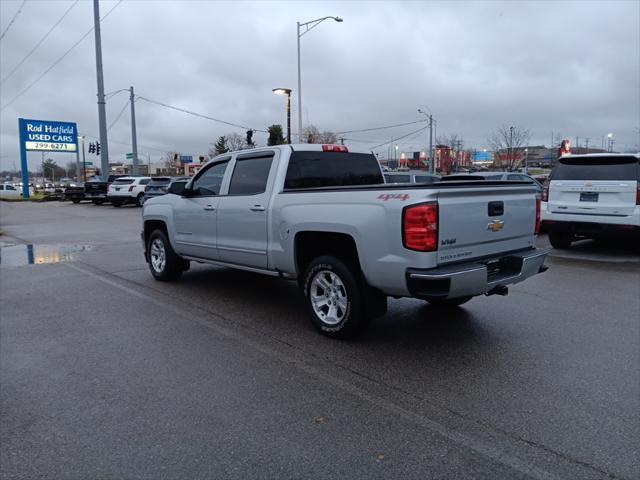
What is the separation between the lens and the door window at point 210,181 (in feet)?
21.9

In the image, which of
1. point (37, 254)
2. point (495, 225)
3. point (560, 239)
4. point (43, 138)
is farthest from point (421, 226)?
point (43, 138)

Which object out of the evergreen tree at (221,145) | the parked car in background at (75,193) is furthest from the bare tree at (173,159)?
the parked car in background at (75,193)

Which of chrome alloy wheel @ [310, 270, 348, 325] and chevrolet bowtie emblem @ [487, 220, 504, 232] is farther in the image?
chrome alloy wheel @ [310, 270, 348, 325]

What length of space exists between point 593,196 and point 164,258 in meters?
7.81

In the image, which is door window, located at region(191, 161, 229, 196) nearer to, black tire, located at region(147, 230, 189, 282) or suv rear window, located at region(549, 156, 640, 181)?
black tire, located at region(147, 230, 189, 282)

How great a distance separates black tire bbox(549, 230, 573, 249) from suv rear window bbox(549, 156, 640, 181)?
1359 mm

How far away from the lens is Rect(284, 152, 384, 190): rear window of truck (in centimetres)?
579

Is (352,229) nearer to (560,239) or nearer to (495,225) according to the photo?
(495,225)

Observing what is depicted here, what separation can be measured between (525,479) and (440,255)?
1.90 m

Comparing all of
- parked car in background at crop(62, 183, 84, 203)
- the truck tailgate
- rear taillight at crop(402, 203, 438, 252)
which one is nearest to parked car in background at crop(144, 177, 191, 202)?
parked car in background at crop(62, 183, 84, 203)

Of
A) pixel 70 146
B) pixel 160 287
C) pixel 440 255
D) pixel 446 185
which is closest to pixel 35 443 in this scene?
pixel 440 255

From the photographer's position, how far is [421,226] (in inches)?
163

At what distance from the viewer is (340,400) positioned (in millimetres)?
3713

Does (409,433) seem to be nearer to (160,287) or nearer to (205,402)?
(205,402)
